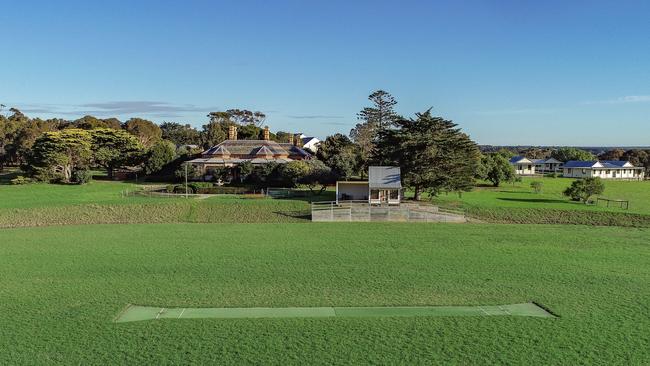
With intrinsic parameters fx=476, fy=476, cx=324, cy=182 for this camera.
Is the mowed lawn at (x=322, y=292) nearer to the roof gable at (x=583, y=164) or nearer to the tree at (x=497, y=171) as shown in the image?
the tree at (x=497, y=171)

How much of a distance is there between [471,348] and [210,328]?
645cm

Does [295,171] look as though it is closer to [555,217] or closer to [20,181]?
[555,217]

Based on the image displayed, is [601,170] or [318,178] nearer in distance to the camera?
[318,178]

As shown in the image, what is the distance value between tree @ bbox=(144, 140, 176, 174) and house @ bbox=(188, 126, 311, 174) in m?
4.21

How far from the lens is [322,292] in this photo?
51.4ft

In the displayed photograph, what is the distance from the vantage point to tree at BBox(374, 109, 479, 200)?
37500 mm

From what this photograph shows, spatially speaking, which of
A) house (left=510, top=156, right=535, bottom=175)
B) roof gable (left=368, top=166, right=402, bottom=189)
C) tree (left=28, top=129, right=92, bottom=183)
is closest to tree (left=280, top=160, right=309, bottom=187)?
roof gable (left=368, top=166, right=402, bottom=189)

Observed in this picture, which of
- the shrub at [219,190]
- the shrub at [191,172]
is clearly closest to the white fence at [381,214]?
the shrub at [219,190]

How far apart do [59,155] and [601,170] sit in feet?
294

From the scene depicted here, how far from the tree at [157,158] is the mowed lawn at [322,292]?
96.4 feet

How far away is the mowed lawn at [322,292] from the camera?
10906 millimetres

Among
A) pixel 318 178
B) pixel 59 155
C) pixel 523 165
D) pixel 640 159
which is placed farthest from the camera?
pixel 640 159

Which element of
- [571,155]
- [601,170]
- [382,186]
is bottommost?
[382,186]

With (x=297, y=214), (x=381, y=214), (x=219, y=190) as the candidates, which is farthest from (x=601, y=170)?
(x=297, y=214)
